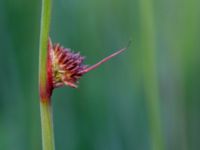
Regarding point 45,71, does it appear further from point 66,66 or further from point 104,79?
point 104,79

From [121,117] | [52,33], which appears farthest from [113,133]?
[52,33]

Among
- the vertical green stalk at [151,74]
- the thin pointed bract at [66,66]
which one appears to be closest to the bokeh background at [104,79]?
the vertical green stalk at [151,74]

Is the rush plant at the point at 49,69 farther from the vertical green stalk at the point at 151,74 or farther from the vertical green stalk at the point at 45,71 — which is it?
the vertical green stalk at the point at 151,74

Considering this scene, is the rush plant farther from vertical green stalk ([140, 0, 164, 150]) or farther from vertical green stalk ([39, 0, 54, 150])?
vertical green stalk ([140, 0, 164, 150])

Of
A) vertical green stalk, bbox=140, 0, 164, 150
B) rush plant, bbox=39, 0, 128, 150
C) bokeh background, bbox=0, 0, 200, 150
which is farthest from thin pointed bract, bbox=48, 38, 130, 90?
bokeh background, bbox=0, 0, 200, 150

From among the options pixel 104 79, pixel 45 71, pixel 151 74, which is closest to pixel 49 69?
pixel 45 71

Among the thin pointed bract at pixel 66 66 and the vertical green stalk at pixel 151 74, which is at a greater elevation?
the vertical green stalk at pixel 151 74
